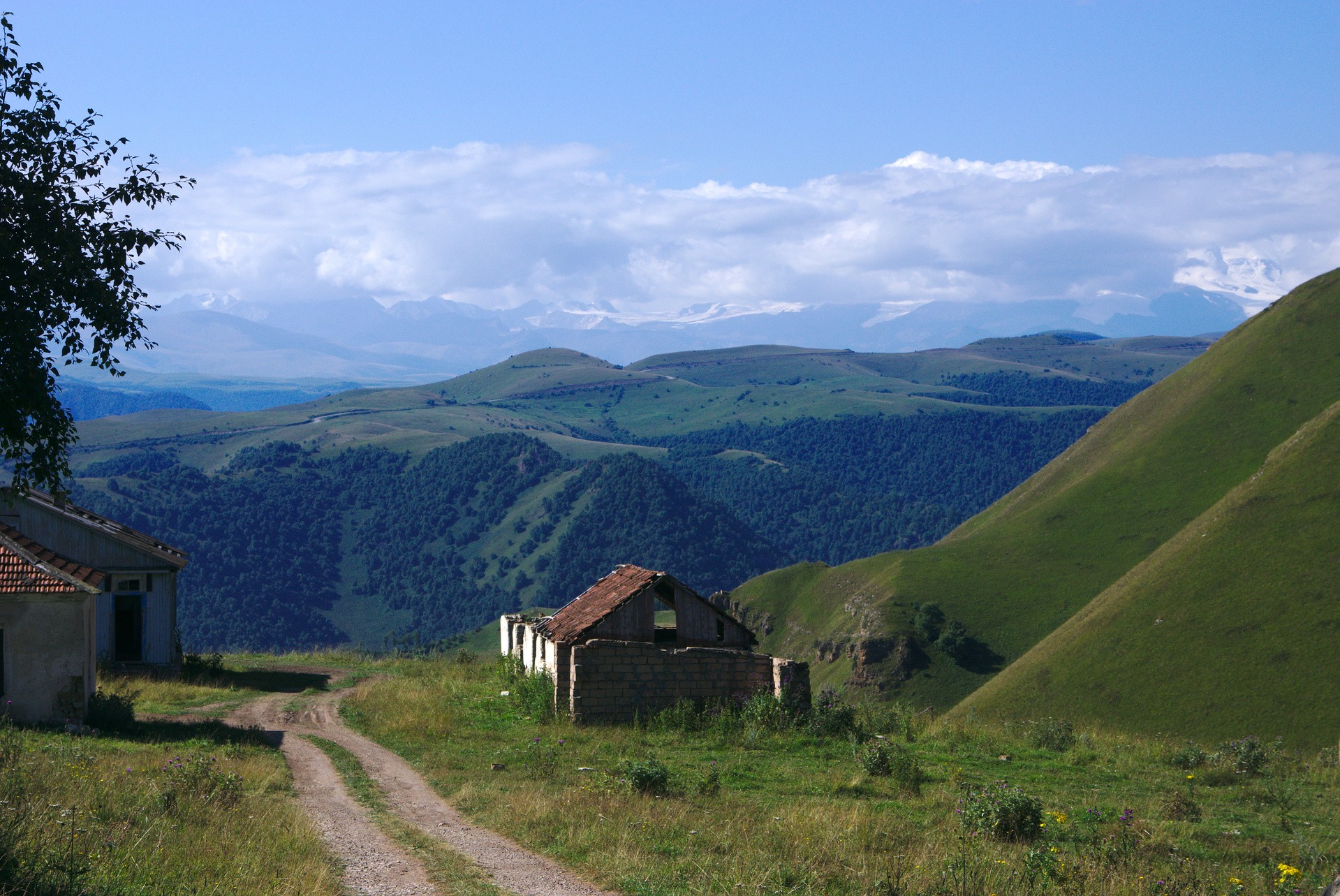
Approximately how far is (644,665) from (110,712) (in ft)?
35.9

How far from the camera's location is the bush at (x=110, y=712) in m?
21.4

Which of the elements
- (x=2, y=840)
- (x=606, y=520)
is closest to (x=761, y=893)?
(x=2, y=840)

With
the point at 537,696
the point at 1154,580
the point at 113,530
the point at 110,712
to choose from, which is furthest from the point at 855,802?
the point at 1154,580

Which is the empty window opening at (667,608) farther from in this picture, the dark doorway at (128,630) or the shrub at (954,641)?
the shrub at (954,641)

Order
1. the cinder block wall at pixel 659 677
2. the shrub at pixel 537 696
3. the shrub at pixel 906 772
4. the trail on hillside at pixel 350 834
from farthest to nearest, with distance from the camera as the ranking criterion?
the shrub at pixel 537 696 < the cinder block wall at pixel 659 677 < the shrub at pixel 906 772 < the trail on hillside at pixel 350 834

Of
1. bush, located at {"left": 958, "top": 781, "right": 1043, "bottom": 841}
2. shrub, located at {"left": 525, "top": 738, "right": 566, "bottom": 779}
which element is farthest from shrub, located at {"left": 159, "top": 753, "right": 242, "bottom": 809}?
bush, located at {"left": 958, "top": 781, "right": 1043, "bottom": 841}

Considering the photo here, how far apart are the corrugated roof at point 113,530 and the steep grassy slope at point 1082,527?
58.0 m

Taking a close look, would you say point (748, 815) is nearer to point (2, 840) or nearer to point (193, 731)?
point (2, 840)

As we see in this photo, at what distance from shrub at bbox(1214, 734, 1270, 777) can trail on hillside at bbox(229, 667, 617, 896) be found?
14.2 m

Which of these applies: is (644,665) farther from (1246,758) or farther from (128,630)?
(128,630)

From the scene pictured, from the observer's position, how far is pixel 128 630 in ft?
109

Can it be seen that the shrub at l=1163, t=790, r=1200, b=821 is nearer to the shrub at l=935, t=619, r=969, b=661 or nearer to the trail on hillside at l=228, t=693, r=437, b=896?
the trail on hillside at l=228, t=693, r=437, b=896

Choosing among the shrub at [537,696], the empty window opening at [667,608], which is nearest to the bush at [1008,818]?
the shrub at [537,696]

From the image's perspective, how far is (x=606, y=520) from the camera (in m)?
192
